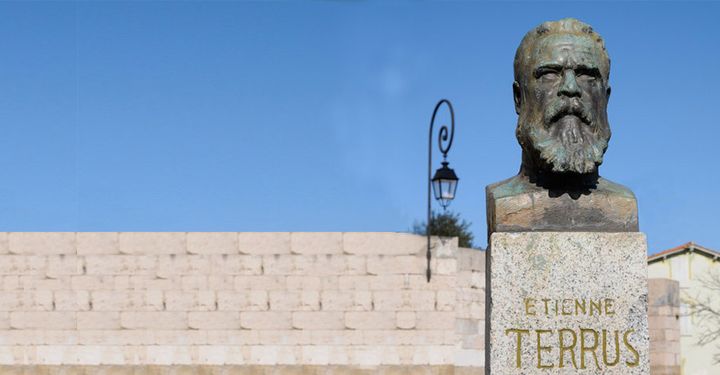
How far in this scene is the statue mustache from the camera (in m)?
6.60

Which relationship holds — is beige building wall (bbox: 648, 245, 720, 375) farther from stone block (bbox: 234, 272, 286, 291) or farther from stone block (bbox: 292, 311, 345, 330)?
stone block (bbox: 234, 272, 286, 291)

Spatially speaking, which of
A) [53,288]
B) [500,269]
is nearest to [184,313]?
[53,288]

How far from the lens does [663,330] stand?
21.5 meters

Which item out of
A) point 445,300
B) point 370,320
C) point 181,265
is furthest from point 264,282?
point 445,300

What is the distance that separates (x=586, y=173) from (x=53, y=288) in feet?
38.9

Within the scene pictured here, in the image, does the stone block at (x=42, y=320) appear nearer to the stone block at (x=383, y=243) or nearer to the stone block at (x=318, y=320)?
the stone block at (x=318, y=320)

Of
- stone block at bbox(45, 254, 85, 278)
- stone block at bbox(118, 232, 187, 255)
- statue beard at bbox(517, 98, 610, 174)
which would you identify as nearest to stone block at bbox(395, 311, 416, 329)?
stone block at bbox(118, 232, 187, 255)

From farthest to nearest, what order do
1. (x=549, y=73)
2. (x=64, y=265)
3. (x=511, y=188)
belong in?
1. (x=64, y=265)
2. (x=511, y=188)
3. (x=549, y=73)

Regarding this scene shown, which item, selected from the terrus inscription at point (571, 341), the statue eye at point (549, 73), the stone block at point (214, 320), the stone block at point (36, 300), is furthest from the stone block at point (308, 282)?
the statue eye at point (549, 73)

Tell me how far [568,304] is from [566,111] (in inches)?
49.2

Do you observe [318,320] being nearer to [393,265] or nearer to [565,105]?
[393,265]

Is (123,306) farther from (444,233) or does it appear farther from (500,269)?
(444,233)

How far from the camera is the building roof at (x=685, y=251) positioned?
2769 cm

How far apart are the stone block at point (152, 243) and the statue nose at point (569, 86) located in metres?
10.8
